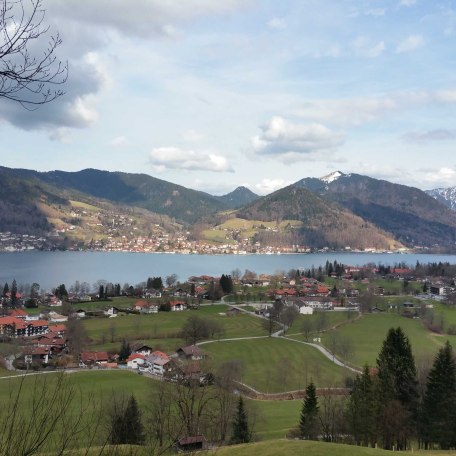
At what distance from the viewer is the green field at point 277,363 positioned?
2942 centimetres

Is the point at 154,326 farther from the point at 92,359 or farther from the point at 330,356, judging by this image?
the point at 330,356

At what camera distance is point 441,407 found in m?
16.1

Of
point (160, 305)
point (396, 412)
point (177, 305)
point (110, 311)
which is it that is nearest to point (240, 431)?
point (396, 412)

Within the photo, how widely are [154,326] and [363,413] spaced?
3260 centimetres

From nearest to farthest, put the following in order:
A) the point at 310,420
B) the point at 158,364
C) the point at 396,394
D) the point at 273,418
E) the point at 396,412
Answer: the point at 396,412 < the point at 310,420 < the point at 396,394 < the point at 273,418 < the point at 158,364

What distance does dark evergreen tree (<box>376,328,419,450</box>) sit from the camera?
1593 cm

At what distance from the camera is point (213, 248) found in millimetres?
178875

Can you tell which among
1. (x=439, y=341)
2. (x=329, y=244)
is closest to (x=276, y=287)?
(x=439, y=341)

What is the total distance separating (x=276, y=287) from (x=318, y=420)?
194 feet

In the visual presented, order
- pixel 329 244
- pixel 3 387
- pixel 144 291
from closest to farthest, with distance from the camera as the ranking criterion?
pixel 3 387, pixel 144 291, pixel 329 244

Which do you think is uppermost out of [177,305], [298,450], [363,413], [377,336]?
[298,450]

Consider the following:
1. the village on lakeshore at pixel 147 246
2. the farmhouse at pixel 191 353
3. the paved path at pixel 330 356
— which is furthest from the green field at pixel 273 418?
the village on lakeshore at pixel 147 246

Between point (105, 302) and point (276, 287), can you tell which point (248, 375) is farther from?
point (276, 287)

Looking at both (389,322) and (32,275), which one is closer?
(389,322)
